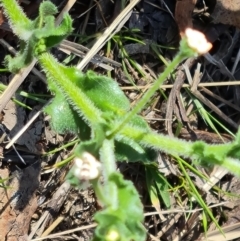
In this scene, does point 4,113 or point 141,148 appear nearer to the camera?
point 141,148

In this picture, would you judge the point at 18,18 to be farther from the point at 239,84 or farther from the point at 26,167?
the point at 239,84

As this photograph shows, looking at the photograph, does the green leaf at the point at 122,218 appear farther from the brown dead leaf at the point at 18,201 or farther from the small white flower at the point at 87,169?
the brown dead leaf at the point at 18,201

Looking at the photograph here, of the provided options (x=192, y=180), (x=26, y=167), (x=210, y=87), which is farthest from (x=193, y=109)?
(x=26, y=167)

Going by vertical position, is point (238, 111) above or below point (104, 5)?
below

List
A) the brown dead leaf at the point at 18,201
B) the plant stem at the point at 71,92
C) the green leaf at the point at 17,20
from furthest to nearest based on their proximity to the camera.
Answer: the brown dead leaf at the point at 18,201 → the green leaf at the point at 17,20 → the plant stem at the point at 71,92

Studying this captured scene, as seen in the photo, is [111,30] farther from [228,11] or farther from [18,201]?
[18,201]

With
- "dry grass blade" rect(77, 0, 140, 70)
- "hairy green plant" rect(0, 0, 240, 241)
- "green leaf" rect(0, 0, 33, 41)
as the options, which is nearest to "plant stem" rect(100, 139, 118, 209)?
"hairy green plant" rect(0, 0, 240, 241)

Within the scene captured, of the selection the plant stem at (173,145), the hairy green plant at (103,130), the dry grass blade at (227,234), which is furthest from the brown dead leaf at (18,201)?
the dry grass blade at (227,234)

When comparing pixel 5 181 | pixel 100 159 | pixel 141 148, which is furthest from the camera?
pixel 5 181

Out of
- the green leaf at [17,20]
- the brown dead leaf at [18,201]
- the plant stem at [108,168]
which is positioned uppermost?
the green leaf at [17,20]
